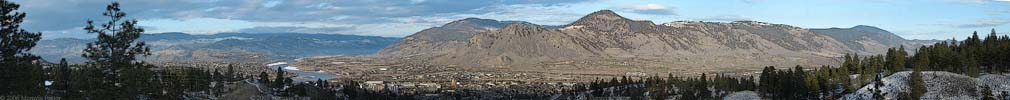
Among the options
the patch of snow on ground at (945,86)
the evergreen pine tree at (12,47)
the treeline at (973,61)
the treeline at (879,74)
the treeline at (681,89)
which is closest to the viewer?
the evergreen pine tree at (12,47)

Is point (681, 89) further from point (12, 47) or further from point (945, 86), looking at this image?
point (12, 47)

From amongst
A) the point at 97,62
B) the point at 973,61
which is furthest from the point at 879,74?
the point at 97,62

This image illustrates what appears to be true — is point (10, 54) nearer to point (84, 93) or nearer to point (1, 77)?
point (1, 77)

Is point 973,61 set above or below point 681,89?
above

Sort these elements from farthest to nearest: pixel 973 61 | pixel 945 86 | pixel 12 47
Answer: pixel 973 61, pixel 945 86, pixel 12 47

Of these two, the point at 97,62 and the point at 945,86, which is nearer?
the point at 97,62

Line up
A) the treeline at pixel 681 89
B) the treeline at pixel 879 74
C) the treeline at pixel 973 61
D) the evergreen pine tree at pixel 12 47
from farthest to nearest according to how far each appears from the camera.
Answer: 1. the treeline at pixel 681 89
2. the treeline at pixel 973 61
3. the treeline at pixel 879 74
4. the evergreen pine tree at pixel 12 47

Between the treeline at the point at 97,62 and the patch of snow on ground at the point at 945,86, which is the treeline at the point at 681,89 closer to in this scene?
the patch of snow on ground at the point at 945,86

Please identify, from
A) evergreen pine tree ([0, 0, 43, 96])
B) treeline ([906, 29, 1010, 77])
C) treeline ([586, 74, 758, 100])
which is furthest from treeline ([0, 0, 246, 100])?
treeline ([906, 29, 1010, 77])

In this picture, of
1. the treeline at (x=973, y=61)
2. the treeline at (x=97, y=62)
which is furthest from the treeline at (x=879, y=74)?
the treeline at (x=97, y=62)

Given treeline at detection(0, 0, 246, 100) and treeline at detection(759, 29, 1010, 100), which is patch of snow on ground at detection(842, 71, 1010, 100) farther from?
treeline at detection(0, 0, 246, 100)

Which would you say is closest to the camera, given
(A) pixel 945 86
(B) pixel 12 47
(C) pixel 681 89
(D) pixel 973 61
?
(B) pixel 12 47

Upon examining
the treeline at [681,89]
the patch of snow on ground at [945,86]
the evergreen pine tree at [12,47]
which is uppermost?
the evergreen pine tree at [12,47]
